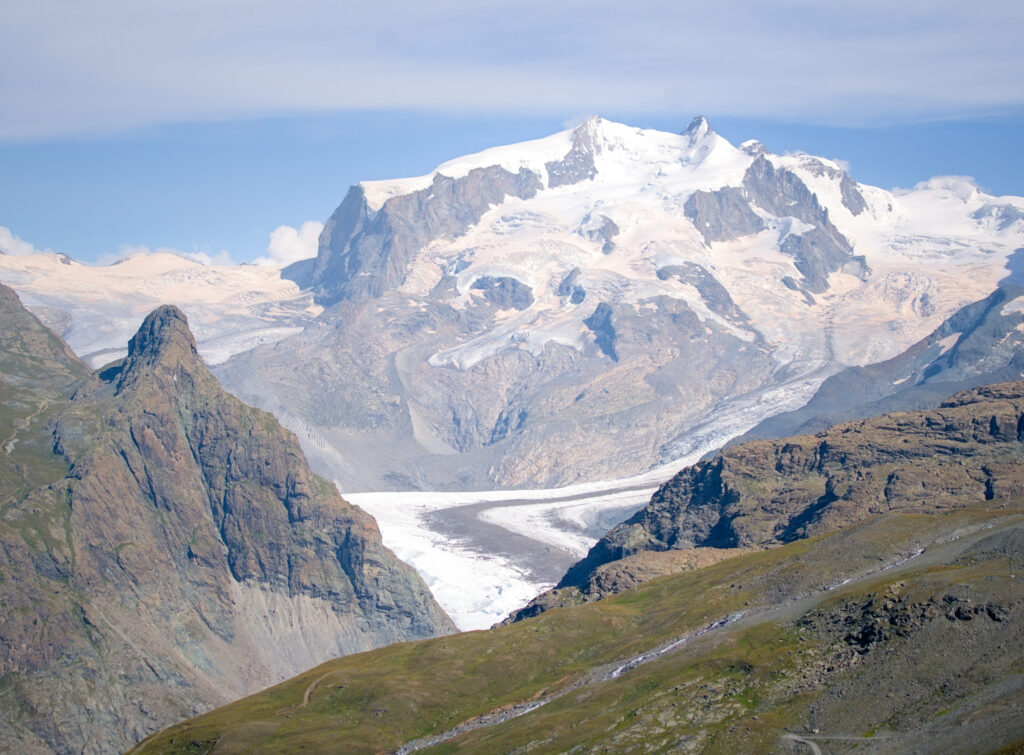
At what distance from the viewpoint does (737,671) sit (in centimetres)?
11694

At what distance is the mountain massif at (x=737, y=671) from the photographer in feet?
317

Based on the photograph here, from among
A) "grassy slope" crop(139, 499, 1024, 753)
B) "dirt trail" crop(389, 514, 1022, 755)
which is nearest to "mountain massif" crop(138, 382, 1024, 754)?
"grassy slope" crop(139, 499, 1024, 753)

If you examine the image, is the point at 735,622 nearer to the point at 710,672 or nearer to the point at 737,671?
the point at 710,672

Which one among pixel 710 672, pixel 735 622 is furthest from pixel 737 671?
pixel 735 622

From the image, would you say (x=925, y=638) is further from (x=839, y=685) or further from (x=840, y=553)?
(x=840, y=553)

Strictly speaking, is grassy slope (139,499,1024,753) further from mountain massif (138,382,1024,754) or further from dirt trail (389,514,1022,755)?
A: dirt trail (389,514,1022,755)

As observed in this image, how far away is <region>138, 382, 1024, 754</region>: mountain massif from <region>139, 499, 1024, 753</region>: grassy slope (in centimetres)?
27

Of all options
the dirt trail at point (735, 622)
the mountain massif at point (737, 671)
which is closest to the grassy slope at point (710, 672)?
the mountain massif at point (737, 671)

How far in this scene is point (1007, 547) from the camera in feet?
403

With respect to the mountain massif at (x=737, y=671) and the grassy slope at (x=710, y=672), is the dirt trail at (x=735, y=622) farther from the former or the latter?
the grassy slope at (x=710, y=672)

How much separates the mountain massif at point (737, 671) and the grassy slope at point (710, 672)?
0.27 metres

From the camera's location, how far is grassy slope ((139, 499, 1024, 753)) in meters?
98.6

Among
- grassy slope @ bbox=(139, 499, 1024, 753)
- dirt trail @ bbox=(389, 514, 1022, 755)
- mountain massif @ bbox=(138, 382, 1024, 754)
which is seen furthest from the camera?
dirt trail @ bbox=(389, 514, 1022, 755)

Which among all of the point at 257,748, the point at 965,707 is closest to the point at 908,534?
the point at 965,707
